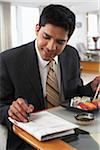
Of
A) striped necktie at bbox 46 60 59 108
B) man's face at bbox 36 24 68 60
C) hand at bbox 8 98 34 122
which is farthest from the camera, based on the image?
striped necktie at bbox 46 60 59 108

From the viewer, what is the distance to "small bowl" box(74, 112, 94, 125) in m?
0.72

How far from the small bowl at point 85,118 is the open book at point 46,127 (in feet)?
0.27

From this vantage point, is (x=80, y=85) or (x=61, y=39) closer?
(x=61, y=39)

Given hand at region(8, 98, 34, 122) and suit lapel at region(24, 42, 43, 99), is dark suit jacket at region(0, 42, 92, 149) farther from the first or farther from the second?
hand at region(8, 98, 34, 122)

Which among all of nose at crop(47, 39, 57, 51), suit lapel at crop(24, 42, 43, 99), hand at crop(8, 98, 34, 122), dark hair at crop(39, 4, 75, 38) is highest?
dark hair at crop(39, 4, 75, 38)

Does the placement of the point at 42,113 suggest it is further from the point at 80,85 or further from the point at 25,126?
the point at 80,85

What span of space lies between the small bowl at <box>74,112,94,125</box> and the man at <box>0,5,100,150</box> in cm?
14

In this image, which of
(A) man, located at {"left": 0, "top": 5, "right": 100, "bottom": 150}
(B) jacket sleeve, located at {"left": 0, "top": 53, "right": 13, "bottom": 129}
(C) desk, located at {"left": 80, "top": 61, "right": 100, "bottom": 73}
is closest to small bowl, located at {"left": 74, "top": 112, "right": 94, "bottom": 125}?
(A) man, located at {"left": 0, "top": 5, "right": 100, "bottom": 150}

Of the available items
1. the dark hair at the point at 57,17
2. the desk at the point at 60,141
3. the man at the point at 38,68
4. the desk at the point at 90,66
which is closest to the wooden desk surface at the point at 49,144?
the desk at the point at 60,141

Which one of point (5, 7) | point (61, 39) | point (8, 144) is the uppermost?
point (5, 7)

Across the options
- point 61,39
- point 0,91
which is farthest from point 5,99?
point 61,39

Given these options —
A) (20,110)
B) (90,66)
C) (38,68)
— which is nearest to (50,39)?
(38,68)

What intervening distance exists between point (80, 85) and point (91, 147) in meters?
0.51

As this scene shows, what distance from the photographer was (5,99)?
2.81 feet
